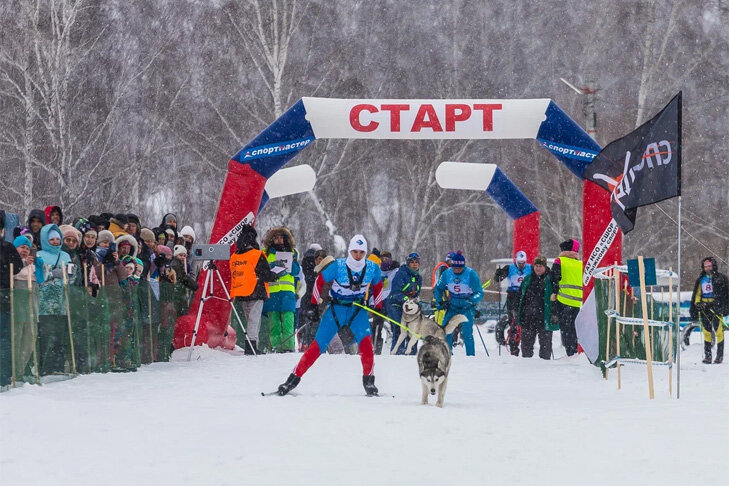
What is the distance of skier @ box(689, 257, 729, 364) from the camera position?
1420 cm

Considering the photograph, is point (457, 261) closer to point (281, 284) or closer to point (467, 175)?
point (281, 284)

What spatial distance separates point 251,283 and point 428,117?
128 inches

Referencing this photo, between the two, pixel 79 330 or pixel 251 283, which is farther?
pixel 251 283

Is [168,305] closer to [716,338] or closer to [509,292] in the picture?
[509,292]

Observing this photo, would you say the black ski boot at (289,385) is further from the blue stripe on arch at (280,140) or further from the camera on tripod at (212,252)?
the blue stripe on arch at (280,140)

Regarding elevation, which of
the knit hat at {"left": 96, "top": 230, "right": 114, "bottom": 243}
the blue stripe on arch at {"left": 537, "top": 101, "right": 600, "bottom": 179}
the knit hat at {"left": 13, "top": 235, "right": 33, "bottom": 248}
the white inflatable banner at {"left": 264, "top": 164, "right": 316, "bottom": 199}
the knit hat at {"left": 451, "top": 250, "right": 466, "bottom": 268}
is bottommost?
the knit hat at {"left": 451, "top": 250, "right": 466, "bottom": 268}

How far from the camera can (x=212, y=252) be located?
13117mm

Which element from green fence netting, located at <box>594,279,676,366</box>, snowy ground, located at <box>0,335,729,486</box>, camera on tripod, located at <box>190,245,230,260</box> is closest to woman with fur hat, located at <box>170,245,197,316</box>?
camera on tripod, located at <box>190,245,230,260</box>

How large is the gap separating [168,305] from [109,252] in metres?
1.76

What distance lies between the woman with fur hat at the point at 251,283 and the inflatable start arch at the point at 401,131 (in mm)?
607

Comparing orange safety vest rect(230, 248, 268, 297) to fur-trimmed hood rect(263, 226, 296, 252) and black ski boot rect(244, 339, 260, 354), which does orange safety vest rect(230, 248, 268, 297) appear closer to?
fur-trimmed hood rect(263, 226, 296, 252)

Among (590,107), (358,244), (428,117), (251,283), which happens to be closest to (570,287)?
(428,117)

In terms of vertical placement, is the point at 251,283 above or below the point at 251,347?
above

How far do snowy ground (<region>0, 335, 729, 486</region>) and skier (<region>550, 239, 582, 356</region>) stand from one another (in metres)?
3.06
